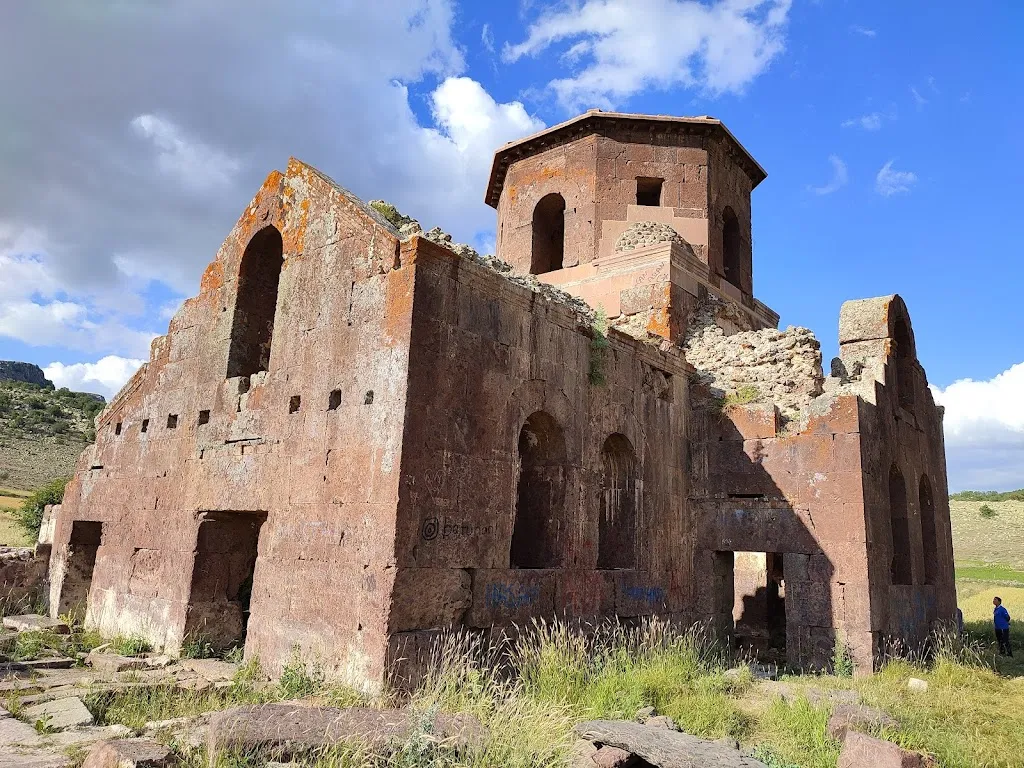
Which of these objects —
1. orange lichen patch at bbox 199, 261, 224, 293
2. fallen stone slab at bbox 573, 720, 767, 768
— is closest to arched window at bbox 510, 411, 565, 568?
fallen stone slab at bbox 573, 720, 767, 768

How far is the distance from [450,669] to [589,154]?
Result: 9.80 metres

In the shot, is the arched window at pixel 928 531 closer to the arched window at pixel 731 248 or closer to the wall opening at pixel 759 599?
the wall opening at pixel 759 599

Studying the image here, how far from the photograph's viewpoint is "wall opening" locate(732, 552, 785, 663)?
11.4 m

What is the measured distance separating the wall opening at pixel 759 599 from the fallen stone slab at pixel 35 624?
351 inches

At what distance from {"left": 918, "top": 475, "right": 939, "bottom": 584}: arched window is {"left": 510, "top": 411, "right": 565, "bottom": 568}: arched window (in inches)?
268

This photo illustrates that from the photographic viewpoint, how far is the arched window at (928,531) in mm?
11062

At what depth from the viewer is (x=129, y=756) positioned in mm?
3676

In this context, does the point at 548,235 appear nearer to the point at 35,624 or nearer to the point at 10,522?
the point at 35,624

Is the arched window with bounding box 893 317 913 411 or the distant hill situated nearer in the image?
the arched window with bounding box 893 317 913 411

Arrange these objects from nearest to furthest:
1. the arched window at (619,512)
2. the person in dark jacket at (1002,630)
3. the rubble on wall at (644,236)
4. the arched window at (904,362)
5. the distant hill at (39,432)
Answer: the arched window at (619,512), the arched window at (904,362), the person in dark jacket at (1002,630), the rubble on wall at (644,236), the distant hill at (39,432)

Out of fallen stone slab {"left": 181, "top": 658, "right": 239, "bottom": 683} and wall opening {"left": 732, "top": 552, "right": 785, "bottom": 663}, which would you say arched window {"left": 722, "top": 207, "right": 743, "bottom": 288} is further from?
fallen stone slab {"left": 181, "top": 658, "right": 239, "bottom": 683}

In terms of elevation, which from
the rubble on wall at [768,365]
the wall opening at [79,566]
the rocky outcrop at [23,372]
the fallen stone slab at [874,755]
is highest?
the rocky outcrop at [23,372]

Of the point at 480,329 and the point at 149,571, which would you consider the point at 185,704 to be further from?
the point at 480,329

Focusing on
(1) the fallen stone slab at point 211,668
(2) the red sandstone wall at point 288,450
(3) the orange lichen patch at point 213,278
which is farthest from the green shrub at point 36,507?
(1) the fallen stone slab at point 211,668
